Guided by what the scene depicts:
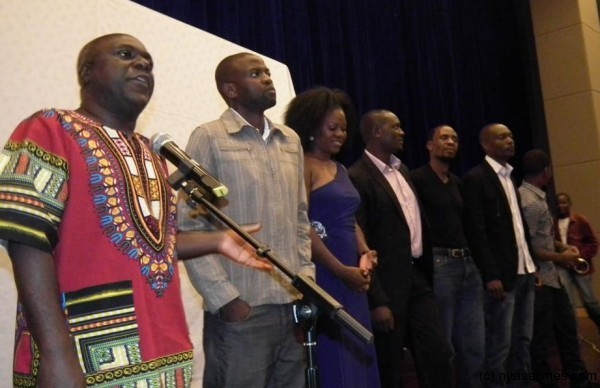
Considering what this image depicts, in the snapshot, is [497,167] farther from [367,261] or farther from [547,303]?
[367,261]

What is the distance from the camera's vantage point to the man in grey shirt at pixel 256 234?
1.79 m

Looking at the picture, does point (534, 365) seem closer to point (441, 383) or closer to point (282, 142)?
point (441, 383)

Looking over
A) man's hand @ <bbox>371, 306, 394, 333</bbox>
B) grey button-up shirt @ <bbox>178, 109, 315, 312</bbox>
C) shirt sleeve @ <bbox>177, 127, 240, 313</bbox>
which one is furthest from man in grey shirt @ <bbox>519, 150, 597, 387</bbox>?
shirt sleeve @ <bbox>177, 127, 240, 313</bbox>

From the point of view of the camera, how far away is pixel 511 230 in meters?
3.73

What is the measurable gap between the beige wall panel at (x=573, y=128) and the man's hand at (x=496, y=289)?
4.31 metres

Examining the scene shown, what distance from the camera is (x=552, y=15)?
24.9 ft

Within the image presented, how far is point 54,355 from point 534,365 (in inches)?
143

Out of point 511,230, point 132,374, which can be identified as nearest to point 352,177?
point 511,230

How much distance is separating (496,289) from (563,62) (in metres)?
4.96

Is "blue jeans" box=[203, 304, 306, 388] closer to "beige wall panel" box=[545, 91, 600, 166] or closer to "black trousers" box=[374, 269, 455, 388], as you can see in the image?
"black trousers" box=[374, 269, 455, 388]

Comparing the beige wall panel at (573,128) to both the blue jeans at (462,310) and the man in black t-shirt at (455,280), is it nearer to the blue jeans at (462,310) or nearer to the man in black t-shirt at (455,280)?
the man in black t-shirt at (455,280)

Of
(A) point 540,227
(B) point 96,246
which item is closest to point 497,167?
(A) point 540,227

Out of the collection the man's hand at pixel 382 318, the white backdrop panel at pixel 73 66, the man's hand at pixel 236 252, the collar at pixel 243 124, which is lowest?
the man's hand at pixel 382 318

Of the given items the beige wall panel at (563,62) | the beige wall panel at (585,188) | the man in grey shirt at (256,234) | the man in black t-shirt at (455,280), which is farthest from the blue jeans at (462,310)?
the beige wall panel at (563,62)
